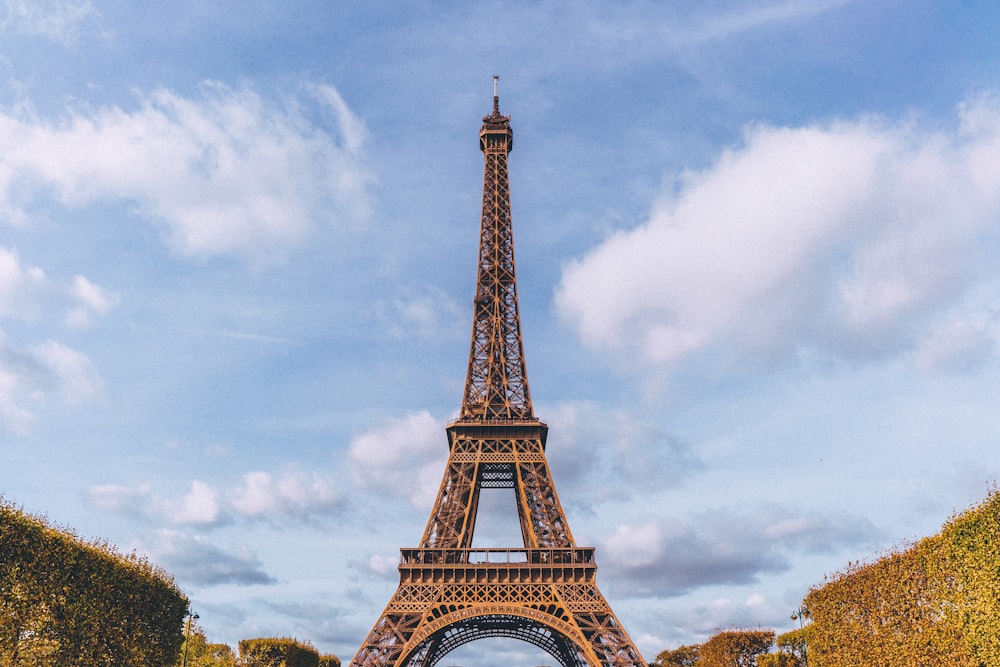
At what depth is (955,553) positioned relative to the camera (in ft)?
88.1

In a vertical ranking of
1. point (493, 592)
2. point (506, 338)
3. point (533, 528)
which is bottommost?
point (493, 592)

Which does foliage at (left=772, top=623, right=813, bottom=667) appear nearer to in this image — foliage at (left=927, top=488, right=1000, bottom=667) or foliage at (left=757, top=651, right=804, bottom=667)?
foliage at (left=757, top=651, right=804, bottom=667)

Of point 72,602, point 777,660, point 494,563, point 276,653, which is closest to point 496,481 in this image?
point 494,563

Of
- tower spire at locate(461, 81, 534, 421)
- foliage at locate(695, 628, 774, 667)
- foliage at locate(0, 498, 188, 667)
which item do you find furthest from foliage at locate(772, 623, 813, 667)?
foliage at locate(0, 498, 188, 667)

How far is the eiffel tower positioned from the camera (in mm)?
42312

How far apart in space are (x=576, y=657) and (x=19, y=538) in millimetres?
35148

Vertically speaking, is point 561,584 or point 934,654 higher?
point 561,584

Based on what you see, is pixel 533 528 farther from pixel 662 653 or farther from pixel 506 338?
pixel 662 653

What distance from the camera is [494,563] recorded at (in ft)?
148

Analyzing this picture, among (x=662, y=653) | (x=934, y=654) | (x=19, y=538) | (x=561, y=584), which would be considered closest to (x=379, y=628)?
(x=561, y=584)

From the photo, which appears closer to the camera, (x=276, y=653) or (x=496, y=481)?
(x=276, y=653)

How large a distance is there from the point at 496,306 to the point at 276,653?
91.4ft

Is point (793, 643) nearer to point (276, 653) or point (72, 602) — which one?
point (276, 653)

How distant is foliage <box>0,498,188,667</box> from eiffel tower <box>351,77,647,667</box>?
47.2ft
